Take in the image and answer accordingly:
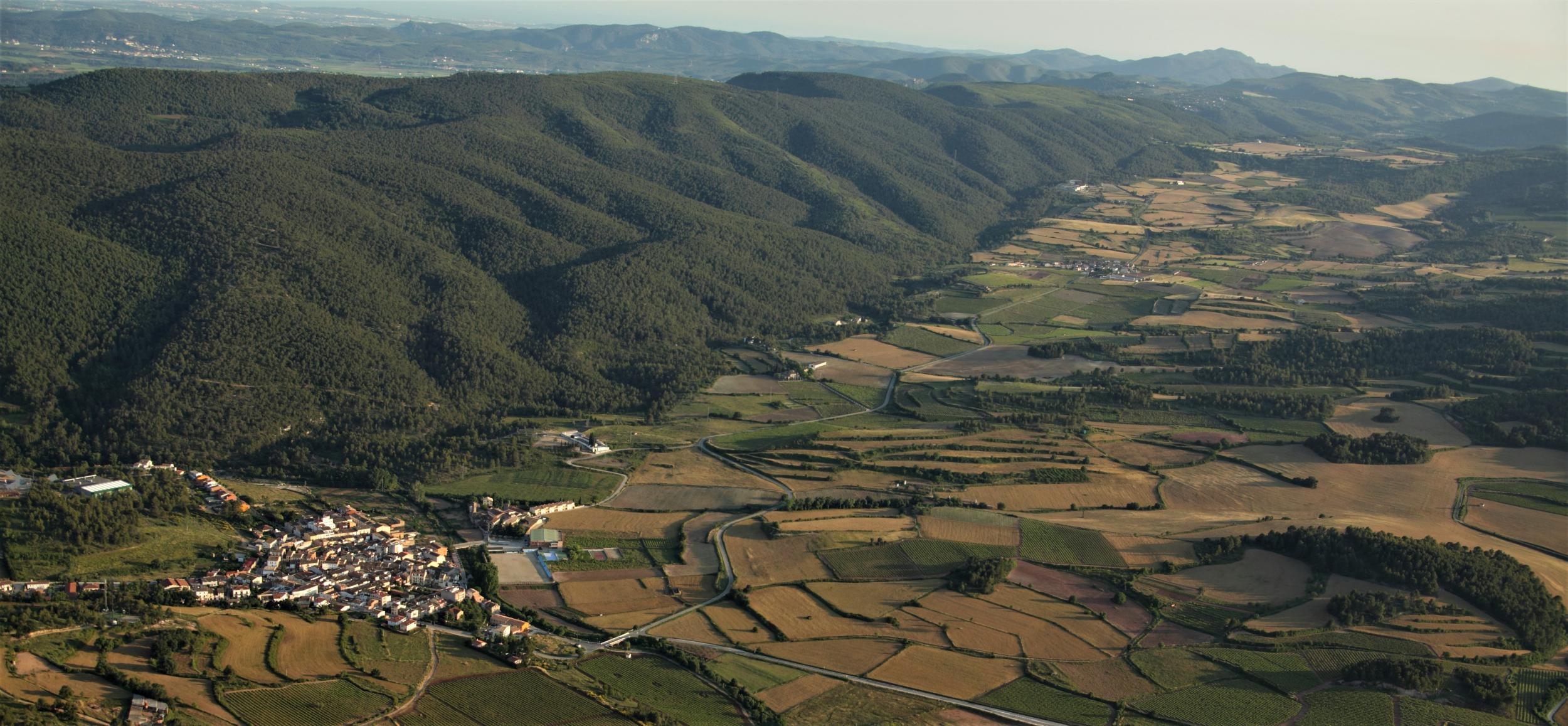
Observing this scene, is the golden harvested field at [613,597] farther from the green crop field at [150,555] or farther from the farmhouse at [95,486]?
the farmhouse at [95,486]

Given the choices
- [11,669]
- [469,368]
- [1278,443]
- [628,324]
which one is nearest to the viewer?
[11,669]

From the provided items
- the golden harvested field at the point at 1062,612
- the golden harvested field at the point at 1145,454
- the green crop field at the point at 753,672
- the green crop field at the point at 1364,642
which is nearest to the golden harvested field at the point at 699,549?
the green crop field at the point at 753,672

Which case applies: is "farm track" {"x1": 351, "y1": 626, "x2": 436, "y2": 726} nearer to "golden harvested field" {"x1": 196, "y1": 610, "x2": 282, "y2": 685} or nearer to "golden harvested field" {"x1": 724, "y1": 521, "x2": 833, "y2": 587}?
"golden harvested field" {"x1": 196, "y1": 610, "x2": 282, "y2": 685}

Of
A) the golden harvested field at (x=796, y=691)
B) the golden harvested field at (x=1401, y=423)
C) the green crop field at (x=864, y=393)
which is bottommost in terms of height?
the golden harvested field at (x=796, y=691)

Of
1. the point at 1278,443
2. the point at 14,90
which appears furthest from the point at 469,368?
the point at 14,90

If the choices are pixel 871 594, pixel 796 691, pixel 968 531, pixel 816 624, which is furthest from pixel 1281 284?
pixel 796 691

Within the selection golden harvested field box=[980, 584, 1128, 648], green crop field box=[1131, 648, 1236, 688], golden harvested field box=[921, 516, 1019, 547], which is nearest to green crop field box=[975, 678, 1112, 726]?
green crop field box=[1131, 648, 1236, 688]

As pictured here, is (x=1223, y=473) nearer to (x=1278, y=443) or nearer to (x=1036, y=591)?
(x=1278, y=443)
